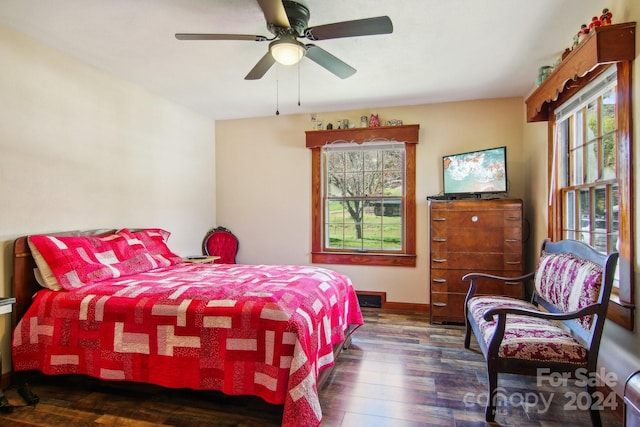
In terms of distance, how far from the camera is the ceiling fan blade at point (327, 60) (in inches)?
91.2

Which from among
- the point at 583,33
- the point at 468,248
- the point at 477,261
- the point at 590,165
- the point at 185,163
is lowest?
the point at 477,261

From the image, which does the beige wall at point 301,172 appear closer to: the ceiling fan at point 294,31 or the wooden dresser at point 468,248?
the wooden dresser at point 468,248

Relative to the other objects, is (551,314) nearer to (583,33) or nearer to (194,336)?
(583,33)

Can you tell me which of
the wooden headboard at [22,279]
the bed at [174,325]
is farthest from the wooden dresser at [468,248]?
the wooden headboard at [22,279]

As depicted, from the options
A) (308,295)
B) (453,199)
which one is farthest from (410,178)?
(308,295)

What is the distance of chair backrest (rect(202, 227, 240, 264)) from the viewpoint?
461cm

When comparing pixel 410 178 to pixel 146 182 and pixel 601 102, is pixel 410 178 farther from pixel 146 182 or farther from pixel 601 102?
pixel 146 182

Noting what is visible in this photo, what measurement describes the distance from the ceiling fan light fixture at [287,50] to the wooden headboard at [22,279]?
2210mm

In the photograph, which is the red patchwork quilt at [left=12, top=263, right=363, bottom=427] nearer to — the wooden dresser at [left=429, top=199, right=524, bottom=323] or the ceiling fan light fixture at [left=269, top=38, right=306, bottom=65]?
the ceiling fan light fixture at [left=269, top=38, right=306, bottom=65]

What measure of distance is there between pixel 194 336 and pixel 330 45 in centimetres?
236

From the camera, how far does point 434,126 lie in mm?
4172

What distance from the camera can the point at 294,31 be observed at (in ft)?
7.18

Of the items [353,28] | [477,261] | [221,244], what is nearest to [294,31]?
[353,28]

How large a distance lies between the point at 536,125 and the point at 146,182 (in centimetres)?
419
